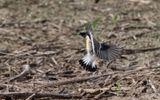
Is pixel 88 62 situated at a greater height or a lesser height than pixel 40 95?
greater

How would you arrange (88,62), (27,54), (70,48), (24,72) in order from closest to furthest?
(88,62) < (24,72) < (27,54) < (70,48)

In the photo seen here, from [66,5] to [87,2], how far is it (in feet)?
0.93

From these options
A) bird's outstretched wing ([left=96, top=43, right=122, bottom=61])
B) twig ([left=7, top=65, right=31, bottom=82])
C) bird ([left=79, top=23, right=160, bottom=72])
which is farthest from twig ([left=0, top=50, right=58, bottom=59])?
bird's outstretched wing ([left=96, top=43, right=122, bottom=61])

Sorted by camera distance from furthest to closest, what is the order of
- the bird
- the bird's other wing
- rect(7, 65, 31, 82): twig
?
rect(7, 65, 31, 82): twig < the bird's other wing < the bird

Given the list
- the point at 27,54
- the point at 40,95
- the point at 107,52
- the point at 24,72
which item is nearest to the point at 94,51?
the point at 107,52

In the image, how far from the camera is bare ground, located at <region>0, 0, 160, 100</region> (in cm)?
368

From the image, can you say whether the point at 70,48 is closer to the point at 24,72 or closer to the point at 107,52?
the point at 24,72

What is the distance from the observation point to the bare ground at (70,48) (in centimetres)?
368

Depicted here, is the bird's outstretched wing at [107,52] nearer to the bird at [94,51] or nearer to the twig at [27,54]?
the bird at [94,51]

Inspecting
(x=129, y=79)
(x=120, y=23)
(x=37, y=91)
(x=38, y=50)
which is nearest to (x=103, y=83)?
(x=129, y=79)

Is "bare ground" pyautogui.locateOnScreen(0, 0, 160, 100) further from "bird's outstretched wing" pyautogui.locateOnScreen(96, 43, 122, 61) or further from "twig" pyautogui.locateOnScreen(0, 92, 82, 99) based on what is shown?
"bird's outstretched wing" pyautogui.locateOnScreen(96, 43, 122, 61)

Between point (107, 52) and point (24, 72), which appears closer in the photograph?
point (107, 52)

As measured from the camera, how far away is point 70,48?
468cm

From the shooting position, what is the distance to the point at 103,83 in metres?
3.76
